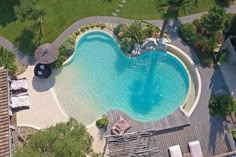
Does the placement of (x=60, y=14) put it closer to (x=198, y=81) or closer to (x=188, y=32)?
(x=188, y=32)

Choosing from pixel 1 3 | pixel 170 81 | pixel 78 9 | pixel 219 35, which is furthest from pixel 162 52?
pixel 1 3

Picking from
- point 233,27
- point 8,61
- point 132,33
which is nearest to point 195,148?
point 132,33

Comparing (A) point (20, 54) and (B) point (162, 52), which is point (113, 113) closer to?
(B) point (162, 52)

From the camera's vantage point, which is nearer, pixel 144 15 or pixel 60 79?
pixel 60 79

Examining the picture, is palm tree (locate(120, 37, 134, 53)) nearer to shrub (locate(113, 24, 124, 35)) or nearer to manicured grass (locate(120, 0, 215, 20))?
shrub (locate(113, 24, 124, 35))

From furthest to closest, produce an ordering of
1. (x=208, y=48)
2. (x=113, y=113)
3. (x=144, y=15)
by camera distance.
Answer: (x=144, y=15), (x=208, y=48), (x=113, y=113)

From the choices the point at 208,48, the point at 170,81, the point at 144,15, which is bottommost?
the point at 170,81

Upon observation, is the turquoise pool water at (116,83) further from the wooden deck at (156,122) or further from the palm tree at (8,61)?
the palm tree at (8,61)

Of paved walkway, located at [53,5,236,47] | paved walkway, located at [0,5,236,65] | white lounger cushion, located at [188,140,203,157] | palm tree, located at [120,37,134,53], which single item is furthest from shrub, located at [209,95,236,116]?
paved walkway, located at [0,5,236,65]
